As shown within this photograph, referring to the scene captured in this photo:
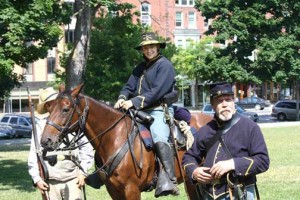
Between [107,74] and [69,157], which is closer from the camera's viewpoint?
[69,157]

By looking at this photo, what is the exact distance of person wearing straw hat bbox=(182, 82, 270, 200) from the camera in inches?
163

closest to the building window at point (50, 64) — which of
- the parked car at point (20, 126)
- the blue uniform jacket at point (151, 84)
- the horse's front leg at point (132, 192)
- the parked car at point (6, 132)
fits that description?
the parked car at point (20, 126)

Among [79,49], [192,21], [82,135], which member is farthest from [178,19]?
[82,135]

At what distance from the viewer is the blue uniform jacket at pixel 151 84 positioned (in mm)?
7094

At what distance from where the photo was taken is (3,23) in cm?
1202

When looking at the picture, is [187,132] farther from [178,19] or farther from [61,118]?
[178,19]

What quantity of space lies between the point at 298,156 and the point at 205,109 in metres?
17.5

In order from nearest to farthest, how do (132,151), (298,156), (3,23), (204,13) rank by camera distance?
1. (132,151)
2. (3,23)
3. (298,156)
4. (204,13)

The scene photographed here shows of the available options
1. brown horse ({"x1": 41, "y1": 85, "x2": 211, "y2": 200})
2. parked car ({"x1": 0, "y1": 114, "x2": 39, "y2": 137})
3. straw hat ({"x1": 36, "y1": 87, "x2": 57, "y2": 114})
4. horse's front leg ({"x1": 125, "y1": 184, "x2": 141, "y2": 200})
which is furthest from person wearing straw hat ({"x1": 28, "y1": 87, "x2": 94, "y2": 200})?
parked car ({"x1": 0, "y1": 114, "x2": 39, "y2": 137})

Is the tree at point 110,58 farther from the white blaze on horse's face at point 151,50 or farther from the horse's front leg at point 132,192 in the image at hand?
the horse's front leg at point 132,192

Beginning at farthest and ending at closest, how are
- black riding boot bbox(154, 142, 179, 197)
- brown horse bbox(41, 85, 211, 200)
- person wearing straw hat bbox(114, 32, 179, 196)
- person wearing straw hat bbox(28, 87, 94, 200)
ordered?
person wearing straw hat bbox(114, 32, 179, 196) → black riding boot bbox(154, 142, 179, 197) → brown horse bbox(41, 85, 211, 200) → person wearing straw hat bbox(28, 87, 94, 200)

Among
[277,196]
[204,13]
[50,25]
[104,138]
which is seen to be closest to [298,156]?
[277,196]

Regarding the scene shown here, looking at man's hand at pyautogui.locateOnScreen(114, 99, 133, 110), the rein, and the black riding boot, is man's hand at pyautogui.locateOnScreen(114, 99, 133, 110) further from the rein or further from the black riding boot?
the black riding boot

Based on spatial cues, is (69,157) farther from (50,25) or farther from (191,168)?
(50,25)
